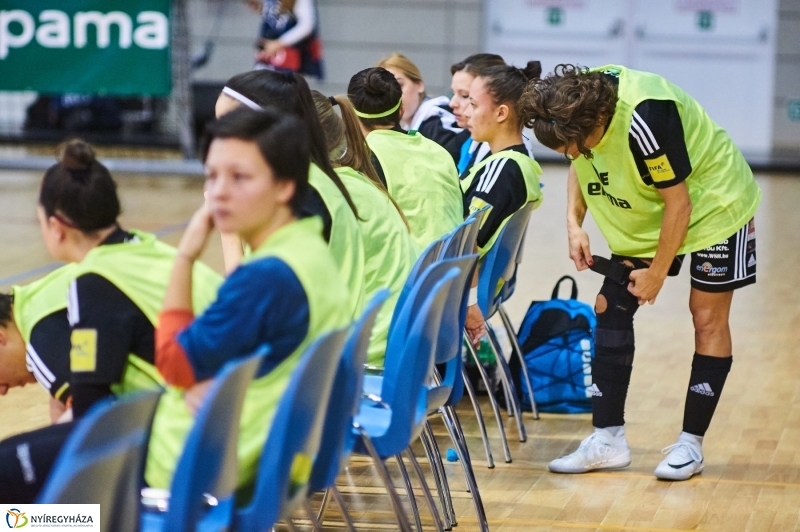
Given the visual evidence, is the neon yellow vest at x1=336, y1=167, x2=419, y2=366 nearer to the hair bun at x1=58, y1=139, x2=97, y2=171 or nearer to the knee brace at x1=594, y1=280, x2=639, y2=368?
the knee brace at x1=594, y1=280, x2=639, y2=368

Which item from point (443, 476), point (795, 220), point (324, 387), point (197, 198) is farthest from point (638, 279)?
point (197, 198)

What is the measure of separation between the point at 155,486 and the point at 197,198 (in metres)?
7.21

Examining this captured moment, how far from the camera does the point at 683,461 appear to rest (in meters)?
3.20

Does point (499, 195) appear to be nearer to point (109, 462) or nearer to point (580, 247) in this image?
point (580, 247)

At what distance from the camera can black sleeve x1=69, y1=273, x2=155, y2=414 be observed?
5.87ft

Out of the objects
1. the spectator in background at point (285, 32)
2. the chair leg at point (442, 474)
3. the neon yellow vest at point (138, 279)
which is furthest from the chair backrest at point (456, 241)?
the spectator in background at point (285, 32)

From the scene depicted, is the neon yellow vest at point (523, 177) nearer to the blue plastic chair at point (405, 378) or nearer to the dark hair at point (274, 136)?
the blue plastic chair at point (405, 378)

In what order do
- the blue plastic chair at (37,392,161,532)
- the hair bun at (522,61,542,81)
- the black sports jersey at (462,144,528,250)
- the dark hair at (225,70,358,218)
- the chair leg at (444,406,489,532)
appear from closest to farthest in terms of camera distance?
the blue plastic chair at (37,392,161,532) → the dark hair at (225,70,358,218) → the chair leg at (444,406,489,532) → the black sports jersey at (462,144,528,250) → the hair bun at (522,61,542,81)

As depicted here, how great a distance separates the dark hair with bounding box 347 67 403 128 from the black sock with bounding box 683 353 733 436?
119cm

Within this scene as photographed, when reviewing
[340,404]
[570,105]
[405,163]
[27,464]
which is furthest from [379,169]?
[27,464]

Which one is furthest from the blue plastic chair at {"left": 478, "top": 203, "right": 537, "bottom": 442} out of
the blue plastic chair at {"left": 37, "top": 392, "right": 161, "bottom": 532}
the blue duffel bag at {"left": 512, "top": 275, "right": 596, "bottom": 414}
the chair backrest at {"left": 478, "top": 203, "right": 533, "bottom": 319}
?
the blue plastic chair at {"left": 37, "top": 392, "right": 161, "bottom": 532}

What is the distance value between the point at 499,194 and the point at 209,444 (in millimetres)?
2124

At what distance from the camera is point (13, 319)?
88.7 inches

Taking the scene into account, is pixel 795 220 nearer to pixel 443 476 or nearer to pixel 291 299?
pixel 443 476
